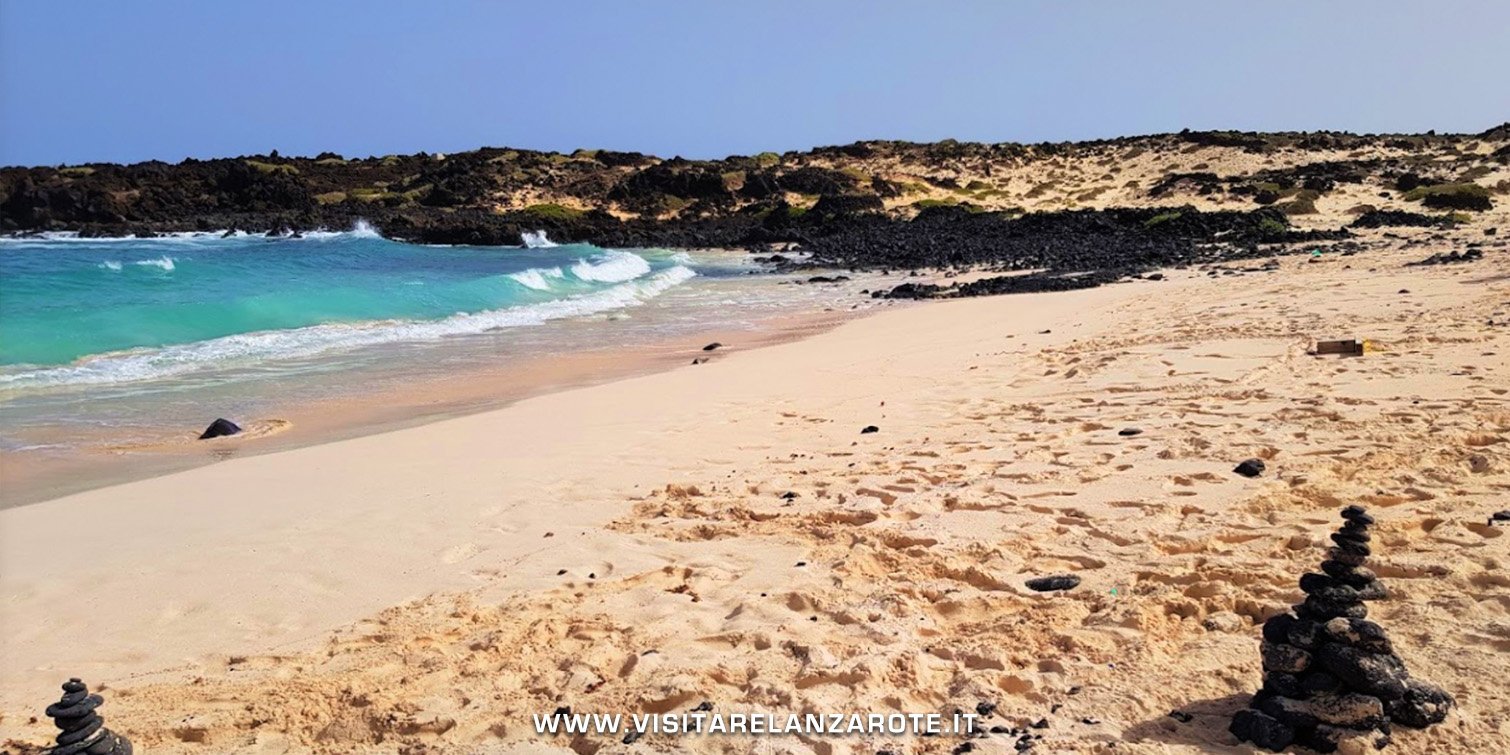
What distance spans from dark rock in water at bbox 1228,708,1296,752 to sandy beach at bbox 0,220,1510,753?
0.05 m

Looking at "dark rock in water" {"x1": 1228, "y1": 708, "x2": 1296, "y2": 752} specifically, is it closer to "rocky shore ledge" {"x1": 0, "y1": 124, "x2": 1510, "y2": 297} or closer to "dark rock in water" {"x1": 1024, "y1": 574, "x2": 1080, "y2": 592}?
"dark rock in water" {"x1": 1024, "y1": 574, "x2": 1080, "y2": 592}

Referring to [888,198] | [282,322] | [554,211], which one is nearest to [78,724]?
[282,322]

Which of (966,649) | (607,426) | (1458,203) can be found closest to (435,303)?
(607,426)

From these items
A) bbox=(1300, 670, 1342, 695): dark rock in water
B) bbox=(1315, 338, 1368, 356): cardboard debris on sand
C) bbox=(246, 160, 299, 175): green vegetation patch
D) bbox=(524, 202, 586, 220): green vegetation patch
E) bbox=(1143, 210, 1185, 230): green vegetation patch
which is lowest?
bbox=(1300, 670, 1342, 695): dark rock in water

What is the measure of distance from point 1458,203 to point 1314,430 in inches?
1021

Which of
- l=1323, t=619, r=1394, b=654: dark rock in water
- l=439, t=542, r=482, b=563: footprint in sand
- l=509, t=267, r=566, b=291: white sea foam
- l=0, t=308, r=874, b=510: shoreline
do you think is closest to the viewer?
l=1323, t=619, r=1394, b=654: dark rock in water

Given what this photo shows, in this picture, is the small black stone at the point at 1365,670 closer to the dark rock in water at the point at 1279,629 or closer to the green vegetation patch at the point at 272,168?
the dark rock in water at the point at 1279,629

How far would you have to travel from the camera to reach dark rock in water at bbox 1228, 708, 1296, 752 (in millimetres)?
2633

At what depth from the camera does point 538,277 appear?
23.5 m

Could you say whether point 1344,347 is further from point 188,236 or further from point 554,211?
point 188,236

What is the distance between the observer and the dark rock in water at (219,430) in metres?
7.89

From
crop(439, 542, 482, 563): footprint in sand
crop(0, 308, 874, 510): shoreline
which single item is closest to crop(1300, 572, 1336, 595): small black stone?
crop(439, 542, 482, 563): footprint in sand

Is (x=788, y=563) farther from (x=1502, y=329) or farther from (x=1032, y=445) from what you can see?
(x=1502, y=329)

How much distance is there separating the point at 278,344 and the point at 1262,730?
13.3m
